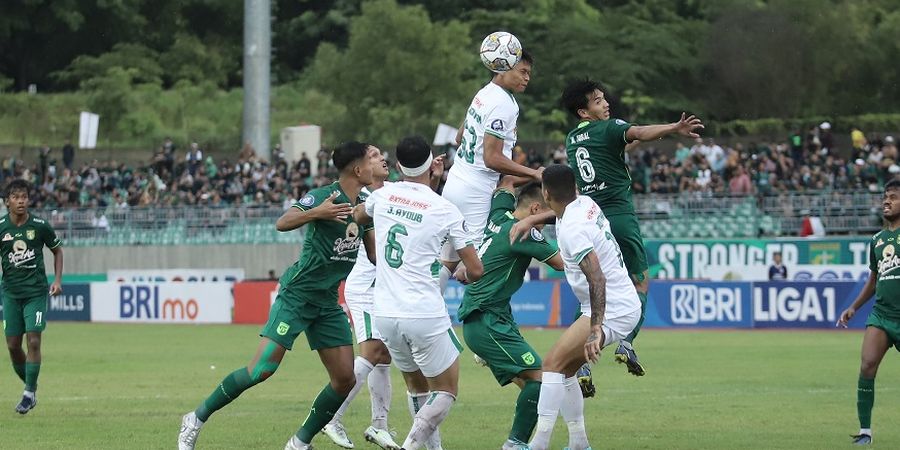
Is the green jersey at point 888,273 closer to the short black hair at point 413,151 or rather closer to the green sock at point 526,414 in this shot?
the green sock at point 526,414

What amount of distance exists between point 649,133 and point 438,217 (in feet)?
7.68

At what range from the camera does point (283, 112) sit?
64.1 meters

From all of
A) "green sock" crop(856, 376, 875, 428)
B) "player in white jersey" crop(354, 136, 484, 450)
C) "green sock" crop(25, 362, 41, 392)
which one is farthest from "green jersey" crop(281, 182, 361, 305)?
"green sock" crop(25, 362, 41, 392)

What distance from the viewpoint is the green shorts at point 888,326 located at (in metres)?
14.2

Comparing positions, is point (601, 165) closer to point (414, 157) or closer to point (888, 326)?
point (414, 157)

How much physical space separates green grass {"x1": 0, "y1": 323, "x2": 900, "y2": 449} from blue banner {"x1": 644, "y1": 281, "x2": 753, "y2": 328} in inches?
105

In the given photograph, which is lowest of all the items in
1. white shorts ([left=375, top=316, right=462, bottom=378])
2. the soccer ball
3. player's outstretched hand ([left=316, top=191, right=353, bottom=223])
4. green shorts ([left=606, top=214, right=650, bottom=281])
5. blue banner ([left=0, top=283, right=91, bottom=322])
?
blue banner ([left=0, top=283, right=91, bottom=322])

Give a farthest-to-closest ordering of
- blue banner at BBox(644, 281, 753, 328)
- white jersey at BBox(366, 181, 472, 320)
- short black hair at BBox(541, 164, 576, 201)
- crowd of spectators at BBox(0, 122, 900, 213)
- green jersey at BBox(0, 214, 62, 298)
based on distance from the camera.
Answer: crowd of spectators at BBox(0, 122, 900, 213) < blue banner at BBox(644, 281, 753, 328) < green jersey at BBox(0, 214, 62, 298) < short black hair at BBox(541, 164, 576, 201) < white jersey at BBox(366, 181, 472, 320)

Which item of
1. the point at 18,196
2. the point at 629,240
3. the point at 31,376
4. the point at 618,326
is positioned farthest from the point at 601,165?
the point at 18,196

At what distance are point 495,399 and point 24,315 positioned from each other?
5.83 metres

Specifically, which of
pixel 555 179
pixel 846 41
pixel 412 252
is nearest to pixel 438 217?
pixel 412 252

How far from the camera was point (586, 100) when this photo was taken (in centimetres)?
1335

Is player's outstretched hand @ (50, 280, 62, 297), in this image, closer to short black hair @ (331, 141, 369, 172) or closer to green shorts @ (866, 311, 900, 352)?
short black hair @ (331, 141, 369, 172)

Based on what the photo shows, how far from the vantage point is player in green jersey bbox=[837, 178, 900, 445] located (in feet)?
46.7
